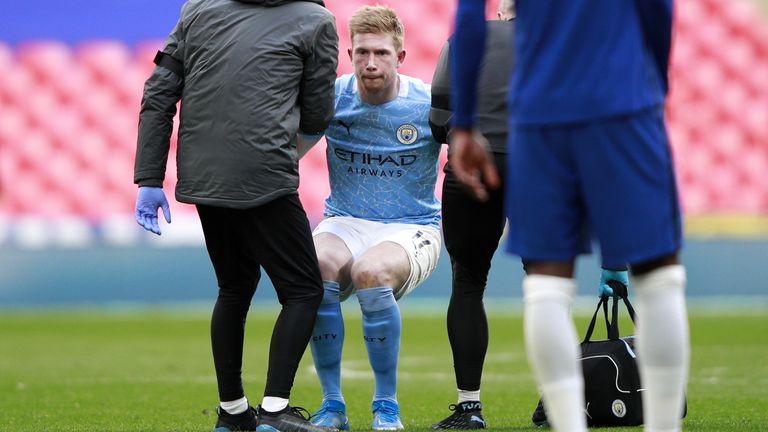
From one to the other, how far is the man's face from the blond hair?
0.02 meters

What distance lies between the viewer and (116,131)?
1463 cm

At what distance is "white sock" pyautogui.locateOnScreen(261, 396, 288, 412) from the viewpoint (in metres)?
4.01

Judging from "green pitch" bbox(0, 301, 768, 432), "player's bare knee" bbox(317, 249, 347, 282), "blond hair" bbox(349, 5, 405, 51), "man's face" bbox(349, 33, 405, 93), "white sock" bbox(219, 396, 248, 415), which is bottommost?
"green pitch" bbox(0, 301, 768, 432)

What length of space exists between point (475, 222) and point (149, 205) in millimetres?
1162

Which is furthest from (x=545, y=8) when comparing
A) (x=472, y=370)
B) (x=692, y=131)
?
(x=692, y=131)

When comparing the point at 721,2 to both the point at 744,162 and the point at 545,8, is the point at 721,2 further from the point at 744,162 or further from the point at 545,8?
the point at 545,8

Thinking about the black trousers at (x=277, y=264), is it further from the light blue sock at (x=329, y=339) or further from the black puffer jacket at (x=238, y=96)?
the light blue sock at (x=329, y=339)

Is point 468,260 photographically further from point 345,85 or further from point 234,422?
point 234,422

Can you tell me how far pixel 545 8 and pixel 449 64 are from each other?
1.53 m

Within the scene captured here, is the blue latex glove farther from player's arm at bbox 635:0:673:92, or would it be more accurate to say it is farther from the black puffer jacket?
player's arm at bbox 635:0:673:92

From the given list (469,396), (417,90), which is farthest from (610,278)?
(417,90)

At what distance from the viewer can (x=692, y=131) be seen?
623 inches

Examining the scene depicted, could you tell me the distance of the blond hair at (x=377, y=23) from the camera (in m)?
4.61

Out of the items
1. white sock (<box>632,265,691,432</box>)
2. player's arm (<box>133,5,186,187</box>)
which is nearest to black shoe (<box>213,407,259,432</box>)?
player's arm (<box>133,5,186,187</box>)
